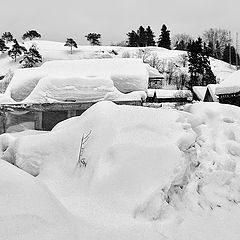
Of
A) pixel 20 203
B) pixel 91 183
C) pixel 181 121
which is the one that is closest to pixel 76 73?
pixel 181 121

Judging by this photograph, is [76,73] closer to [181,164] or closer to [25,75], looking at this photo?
[25,75]

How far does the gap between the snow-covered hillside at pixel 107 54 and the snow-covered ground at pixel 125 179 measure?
58.7 meters

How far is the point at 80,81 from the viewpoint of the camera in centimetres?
1311

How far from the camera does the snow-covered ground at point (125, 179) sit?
3.91 m

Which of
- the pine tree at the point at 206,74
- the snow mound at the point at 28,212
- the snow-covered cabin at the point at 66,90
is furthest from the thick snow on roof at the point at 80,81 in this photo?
the pine tree at the point at 206,74

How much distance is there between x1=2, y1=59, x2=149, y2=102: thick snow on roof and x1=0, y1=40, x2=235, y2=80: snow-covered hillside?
5029 cm

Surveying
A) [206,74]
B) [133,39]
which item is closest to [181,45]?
[133,39]

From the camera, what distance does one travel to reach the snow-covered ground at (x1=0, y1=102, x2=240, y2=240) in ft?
12.8

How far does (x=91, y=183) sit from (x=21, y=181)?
3.72 ft

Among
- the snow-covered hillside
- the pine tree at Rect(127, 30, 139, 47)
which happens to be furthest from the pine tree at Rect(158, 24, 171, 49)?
the snow-covered hillside

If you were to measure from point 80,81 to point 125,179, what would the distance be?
28.5 ft

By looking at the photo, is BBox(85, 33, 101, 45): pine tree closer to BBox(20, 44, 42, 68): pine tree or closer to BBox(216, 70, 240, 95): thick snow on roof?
BBox(20, 44, 42, 68): pine tree

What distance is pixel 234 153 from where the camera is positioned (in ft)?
20.6

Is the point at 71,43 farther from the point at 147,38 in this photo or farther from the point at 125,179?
the point at 125,179
